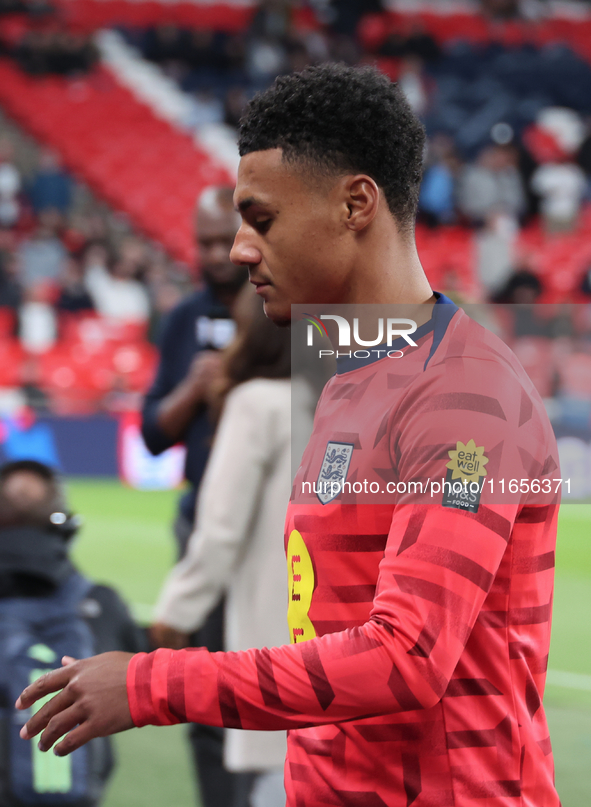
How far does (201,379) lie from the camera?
9.16ft

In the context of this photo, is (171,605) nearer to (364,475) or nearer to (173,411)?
(173,411)

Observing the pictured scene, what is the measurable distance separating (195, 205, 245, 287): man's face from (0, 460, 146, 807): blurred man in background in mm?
801

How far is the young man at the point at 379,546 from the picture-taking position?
1.07 m

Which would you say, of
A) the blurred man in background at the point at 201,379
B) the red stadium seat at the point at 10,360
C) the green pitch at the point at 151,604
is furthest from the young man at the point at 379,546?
the red stadium seat at the point at 10,360

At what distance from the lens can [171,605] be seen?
96.0 inches

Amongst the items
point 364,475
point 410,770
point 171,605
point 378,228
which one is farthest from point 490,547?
point 171,605

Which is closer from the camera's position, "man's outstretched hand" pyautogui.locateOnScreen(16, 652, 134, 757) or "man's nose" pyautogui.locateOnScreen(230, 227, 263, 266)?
"man's outstretched hand" pyautogui.locateOnScreen(16, 652, 134, 757)

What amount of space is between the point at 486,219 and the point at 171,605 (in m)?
11.3

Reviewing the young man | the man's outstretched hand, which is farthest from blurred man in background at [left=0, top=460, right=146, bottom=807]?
the man's outstretched hand

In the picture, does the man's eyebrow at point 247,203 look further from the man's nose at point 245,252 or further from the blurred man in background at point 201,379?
the blurred man in background at point 201,379

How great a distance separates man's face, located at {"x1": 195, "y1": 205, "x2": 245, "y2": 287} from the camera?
3.08 metres

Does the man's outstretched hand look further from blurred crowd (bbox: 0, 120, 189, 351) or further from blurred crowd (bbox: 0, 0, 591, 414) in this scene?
blurred crowd (bbox: 0, 120, 189, 351)

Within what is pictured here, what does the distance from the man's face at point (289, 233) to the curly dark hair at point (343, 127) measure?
3 centimetres

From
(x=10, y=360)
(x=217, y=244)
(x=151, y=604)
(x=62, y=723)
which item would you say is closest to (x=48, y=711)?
(x=62, y=723)
